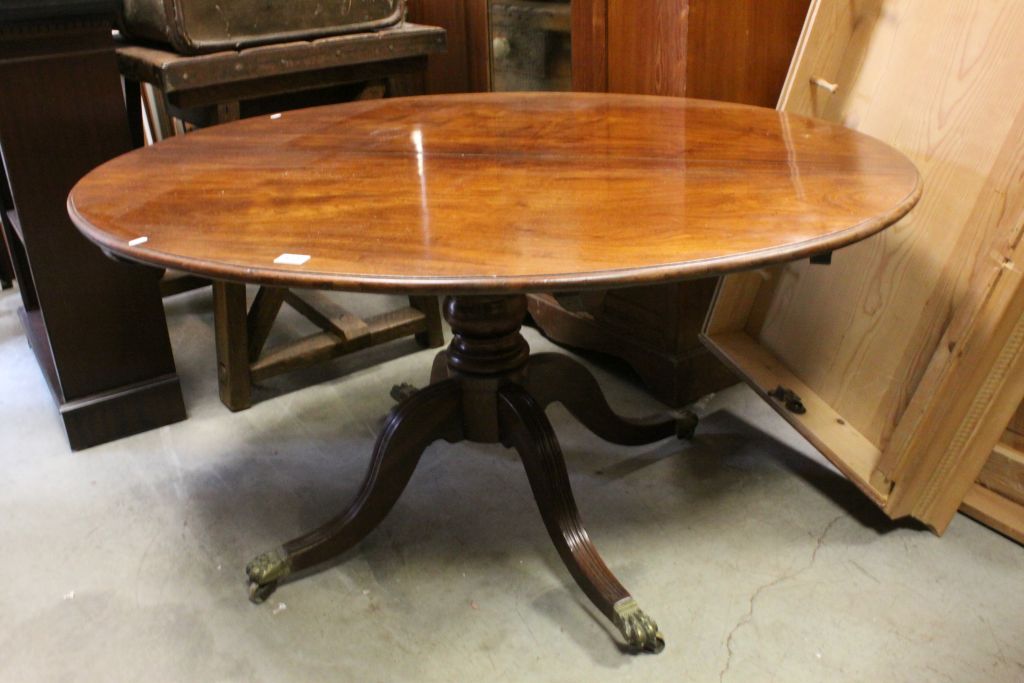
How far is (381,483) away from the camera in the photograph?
165 centimetres

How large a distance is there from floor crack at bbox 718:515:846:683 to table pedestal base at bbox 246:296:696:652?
23 cm

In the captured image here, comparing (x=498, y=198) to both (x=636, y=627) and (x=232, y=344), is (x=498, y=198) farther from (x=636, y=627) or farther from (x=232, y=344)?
(x=232, y=344)

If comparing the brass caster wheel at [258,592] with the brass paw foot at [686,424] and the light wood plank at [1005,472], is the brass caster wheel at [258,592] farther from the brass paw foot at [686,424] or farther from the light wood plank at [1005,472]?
the light wood plank at [1005,472]

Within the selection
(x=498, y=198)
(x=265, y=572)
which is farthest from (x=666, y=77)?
(x=265, y=572)

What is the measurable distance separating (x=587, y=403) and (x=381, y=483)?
1.57 feet

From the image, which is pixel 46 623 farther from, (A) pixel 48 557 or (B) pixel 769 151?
(B) pixel 769 151

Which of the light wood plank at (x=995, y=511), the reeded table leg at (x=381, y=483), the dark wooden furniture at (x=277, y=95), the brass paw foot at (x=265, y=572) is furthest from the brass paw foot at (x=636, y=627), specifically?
the dark wooden furniture at (x=277, y=95)

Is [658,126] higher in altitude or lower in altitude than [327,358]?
higher

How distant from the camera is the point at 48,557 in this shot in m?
1.76

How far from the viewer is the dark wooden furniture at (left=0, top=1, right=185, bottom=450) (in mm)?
1835

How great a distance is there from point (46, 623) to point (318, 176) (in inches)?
36.9

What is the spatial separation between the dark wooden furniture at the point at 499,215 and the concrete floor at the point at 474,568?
93mm

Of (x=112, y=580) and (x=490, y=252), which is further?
(x=112, y=580)

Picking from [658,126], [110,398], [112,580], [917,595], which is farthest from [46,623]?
[917,595]
